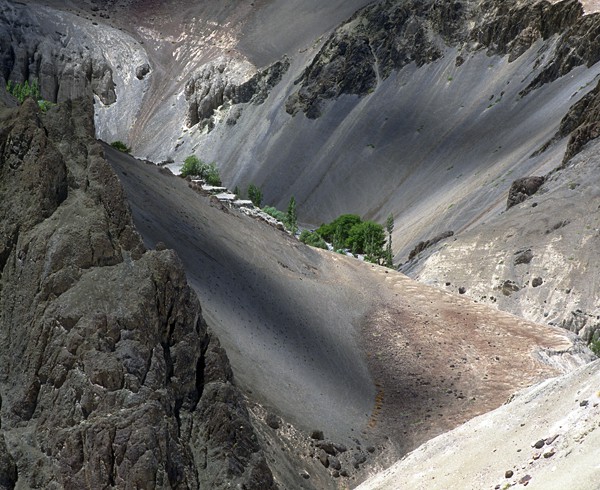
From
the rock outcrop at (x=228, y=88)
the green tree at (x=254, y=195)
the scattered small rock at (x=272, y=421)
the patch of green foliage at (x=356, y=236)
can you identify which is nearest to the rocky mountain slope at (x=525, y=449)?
the scattered small rock at (x=272, y=421)

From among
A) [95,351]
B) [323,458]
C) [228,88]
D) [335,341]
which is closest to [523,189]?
[335,341]

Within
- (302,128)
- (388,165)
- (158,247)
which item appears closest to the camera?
(158,247)

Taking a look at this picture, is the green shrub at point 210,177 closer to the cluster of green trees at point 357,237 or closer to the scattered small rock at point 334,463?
the cluster of green trees at point 357,237

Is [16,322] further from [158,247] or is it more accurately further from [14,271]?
[158,247]

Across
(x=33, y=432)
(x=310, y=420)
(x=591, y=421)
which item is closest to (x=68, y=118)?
(x=33, y=432)

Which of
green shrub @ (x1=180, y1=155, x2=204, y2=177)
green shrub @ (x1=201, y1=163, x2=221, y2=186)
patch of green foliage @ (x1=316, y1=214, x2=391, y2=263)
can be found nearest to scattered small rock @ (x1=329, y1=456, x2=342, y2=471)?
patch of green foliage @ (x1=316, y1=214, x2=391, y2=263)
